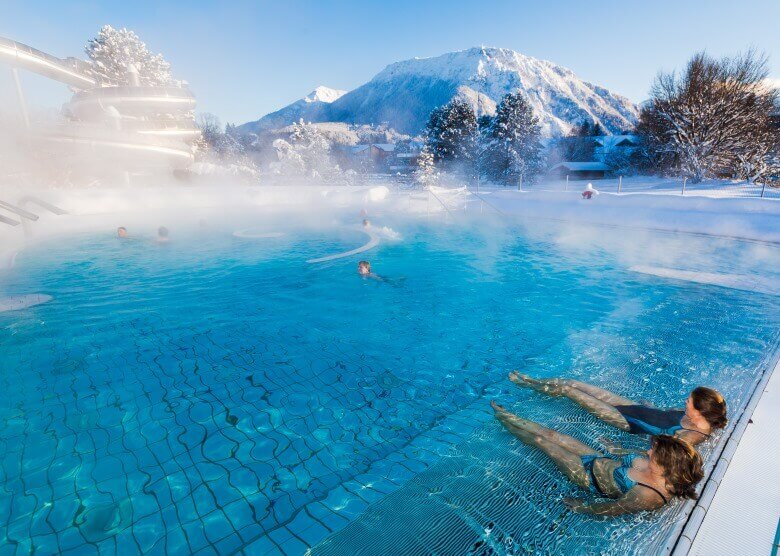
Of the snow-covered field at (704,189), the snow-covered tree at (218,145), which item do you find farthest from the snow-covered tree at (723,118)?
the snow-covered tree at (218,145)

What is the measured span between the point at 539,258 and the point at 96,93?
23.9 metres

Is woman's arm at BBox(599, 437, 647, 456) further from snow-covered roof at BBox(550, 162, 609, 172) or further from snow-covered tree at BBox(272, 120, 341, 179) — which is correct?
snow-covered roof at BBox(550, 162, 609, 172)

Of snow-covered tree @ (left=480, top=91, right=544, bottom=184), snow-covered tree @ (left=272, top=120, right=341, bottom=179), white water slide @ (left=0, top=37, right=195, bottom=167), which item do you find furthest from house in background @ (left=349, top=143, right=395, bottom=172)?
white water slide @ (left=0, top=37, right=195, bottom=167)

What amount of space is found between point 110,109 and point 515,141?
28.3 metres

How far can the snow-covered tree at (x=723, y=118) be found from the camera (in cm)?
2070

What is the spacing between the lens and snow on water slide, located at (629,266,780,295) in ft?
24.3

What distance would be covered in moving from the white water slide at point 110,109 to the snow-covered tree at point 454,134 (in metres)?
21.6

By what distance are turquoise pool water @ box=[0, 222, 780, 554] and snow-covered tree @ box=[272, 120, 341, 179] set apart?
2485cm

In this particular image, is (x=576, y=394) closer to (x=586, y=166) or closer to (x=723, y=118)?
(x=723, y=118)

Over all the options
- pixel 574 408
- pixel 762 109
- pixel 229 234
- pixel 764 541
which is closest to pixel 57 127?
pixel 229 234

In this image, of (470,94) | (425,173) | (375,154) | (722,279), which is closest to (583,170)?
(425,173)

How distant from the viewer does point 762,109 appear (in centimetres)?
2131

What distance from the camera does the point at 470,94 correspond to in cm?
14362

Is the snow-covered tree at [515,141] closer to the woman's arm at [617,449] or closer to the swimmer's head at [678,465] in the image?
the woman's arm at [617,449]
